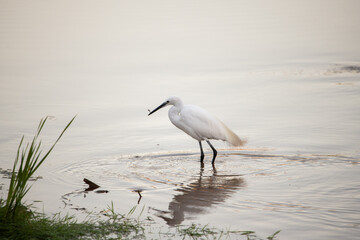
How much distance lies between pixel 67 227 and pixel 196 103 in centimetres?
545

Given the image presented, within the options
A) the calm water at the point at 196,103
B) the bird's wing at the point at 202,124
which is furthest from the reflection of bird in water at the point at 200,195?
the bird's wing at the point at 202,124

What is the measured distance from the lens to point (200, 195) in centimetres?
573

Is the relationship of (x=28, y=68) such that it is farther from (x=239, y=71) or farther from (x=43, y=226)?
(x=43, y=226)

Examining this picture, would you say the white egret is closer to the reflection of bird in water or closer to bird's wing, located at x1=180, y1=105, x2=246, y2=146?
bird's wing, located at x1=180, y1=105, x2=246, y2=146

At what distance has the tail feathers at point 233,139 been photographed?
7.35m

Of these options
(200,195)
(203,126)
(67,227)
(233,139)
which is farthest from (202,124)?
(67,227)

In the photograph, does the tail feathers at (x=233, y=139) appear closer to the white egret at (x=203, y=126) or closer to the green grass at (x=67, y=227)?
the white egret at (x=203, y=126)

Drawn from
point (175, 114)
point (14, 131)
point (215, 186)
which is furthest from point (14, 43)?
point (215, 186)

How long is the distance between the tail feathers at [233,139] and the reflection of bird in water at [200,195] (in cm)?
87

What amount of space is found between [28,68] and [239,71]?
487 cm

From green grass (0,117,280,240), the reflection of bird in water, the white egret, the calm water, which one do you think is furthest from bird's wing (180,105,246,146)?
green grass (0,117,280,240)

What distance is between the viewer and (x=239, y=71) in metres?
11.6

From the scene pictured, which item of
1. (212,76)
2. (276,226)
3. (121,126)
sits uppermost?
(212,76)

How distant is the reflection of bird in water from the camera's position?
5113 millimetres
